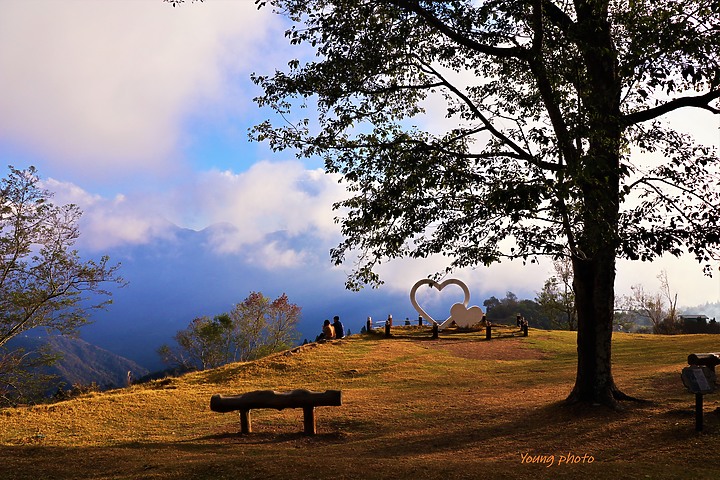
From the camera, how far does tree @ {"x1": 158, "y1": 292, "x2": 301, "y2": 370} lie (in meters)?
49.5

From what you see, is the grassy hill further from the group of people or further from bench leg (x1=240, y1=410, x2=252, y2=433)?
the group of people

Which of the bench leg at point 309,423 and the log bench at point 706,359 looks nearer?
the bench leg at point 309,423

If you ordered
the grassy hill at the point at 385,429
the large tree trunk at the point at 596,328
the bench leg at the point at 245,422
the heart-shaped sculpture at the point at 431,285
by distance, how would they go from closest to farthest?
the grassy hill at the point at 385,429
the bench leg at the point at 245,422
the large tree trunk at the point at 596,328
the heart-shaped sculpture at the point at 431,285

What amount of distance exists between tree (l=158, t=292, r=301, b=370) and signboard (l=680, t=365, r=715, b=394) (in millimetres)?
41820

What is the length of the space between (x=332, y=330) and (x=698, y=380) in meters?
21.8

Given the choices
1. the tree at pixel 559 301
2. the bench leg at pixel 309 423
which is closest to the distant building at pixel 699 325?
the tree at pixel 559 301

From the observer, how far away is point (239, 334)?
1988 inches

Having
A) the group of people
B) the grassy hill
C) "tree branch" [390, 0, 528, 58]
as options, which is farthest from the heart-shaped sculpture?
"tree branch" [390, 0, 528, 58]

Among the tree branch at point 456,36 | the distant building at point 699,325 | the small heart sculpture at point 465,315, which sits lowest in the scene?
the distant building at point 699,325

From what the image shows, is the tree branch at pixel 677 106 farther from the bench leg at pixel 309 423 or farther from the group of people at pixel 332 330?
the group of people at pixel 332 330

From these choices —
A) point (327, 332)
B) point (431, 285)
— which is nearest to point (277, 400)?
point (327, 332)

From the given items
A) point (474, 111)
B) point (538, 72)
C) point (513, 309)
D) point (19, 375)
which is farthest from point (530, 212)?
point (513, 309)

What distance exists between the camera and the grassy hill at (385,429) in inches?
338

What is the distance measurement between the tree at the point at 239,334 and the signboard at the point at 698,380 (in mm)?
41820
